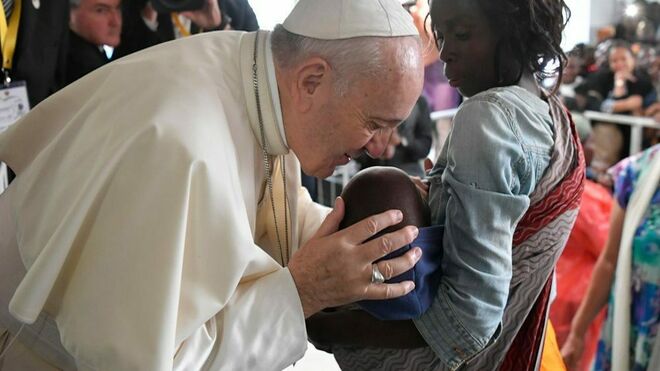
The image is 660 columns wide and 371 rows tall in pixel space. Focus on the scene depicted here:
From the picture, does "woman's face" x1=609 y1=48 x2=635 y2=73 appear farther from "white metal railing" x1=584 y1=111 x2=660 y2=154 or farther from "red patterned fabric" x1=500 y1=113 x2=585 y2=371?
"red patterned fabric" x1=500 y1=113 x2=585 y2=371

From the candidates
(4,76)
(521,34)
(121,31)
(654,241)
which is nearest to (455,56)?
(521,34)

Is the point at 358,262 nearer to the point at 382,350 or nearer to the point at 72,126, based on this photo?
the point at 382,350

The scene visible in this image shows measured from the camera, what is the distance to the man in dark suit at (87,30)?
323cm

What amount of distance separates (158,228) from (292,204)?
1.52 ft

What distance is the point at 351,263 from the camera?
1.29 meters

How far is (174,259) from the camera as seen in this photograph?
1228 millimetres

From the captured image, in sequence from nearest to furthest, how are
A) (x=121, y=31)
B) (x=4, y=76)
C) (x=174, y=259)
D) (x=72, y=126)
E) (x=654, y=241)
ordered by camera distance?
(x=174, y=259) → (x=72, y=126) → (x=654, y=241) → (x=4, y=76) → (x=121, y=31)

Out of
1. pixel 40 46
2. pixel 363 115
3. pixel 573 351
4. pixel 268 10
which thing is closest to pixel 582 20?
pixel 268 10

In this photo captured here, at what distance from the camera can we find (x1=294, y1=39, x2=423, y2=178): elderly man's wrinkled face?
1.35 m

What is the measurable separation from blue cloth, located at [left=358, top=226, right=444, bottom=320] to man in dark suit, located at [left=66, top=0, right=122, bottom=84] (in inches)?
92.2

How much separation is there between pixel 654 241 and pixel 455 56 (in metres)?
1.35

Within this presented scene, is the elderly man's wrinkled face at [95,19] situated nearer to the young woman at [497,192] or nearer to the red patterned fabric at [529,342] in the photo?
the young woman at [497,192]

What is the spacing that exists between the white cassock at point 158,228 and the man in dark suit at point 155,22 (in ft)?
7.26

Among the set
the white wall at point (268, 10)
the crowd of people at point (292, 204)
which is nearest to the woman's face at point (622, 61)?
the white wall at point (268, 10)
